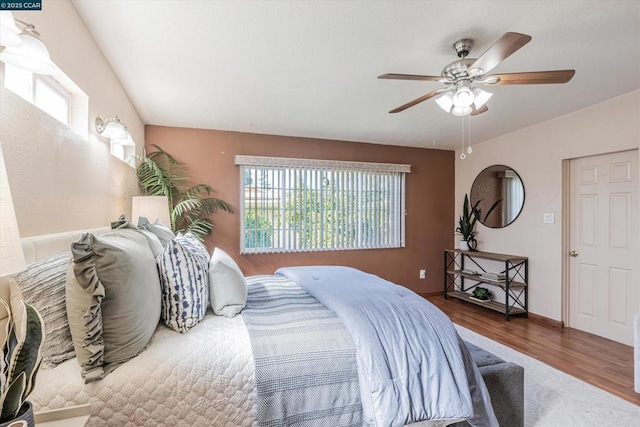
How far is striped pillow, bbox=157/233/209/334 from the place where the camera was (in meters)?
1.48

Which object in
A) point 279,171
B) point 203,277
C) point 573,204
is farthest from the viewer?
point 279,171

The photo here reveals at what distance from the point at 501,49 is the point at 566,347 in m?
2.95

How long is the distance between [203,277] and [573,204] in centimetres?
403

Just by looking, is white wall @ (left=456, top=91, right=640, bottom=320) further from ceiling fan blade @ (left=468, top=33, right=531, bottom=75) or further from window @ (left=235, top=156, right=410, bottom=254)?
ceiling fan blade @ (left=468, top=33, right=531, bottom=75)

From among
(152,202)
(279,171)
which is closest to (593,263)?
(279,171)

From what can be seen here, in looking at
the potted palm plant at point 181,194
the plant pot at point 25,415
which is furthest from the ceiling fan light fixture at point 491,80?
the potted palm plant at point 181,194

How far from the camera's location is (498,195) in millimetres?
4465

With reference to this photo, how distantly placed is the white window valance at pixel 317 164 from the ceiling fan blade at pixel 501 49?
8.96ft

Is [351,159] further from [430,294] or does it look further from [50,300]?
[50,300]

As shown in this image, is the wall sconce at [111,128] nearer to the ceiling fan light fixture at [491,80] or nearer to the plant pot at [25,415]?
the plant pot at [25,415]

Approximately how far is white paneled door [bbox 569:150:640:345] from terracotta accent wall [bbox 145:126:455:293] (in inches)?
71.6

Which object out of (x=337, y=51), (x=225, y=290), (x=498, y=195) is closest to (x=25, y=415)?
(x=225, y=290)

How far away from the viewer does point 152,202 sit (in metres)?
3.02

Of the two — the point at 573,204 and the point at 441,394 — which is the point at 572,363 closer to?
the point at 573,204
